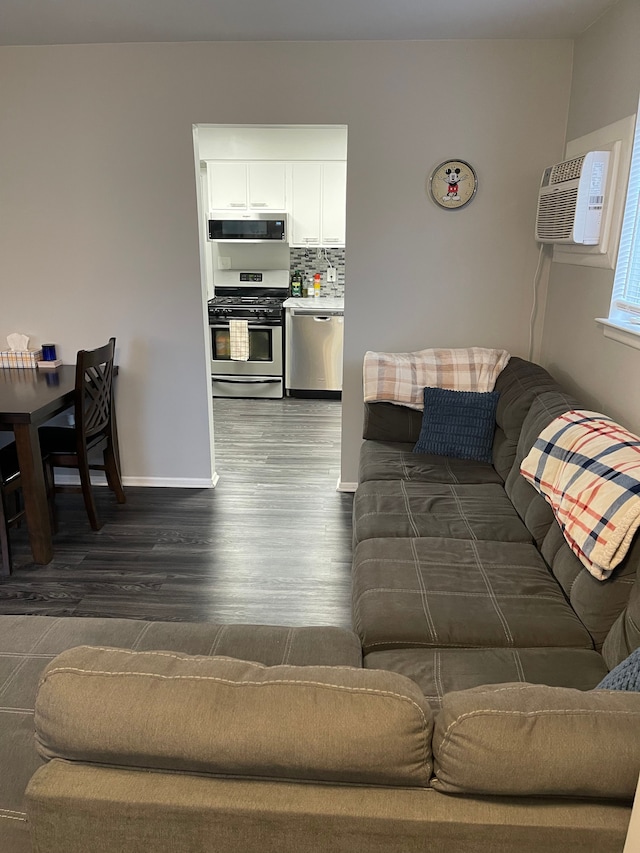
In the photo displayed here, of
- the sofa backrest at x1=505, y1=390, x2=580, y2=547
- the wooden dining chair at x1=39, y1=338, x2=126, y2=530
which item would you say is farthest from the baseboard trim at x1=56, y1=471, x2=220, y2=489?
the sofa backrest at x1=505, y1=390, x2=580, y2=547

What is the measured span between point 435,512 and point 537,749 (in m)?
1.64

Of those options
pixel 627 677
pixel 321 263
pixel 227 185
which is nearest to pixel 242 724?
pixel 627 677

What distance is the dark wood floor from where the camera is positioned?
8.61 feet

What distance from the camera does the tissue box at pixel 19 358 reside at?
354 cm

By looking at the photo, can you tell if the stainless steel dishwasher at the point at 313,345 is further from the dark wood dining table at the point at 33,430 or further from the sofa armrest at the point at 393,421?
the dark wood dining table at the point at 33,430

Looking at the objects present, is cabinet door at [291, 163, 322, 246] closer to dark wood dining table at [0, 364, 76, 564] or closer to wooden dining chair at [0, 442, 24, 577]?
dark wood dining table at [0, 364, 76, 564]

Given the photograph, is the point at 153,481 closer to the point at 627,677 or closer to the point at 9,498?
the point at 9,498

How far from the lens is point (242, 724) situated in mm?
878

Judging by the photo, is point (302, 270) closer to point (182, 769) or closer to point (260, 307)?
point (260, 307)

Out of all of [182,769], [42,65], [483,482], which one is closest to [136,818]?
[182,769]

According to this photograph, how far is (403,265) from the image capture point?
3.43 meters

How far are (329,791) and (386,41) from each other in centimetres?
337

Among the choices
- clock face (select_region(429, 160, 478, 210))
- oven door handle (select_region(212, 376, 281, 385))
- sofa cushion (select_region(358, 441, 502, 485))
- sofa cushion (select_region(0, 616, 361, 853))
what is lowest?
oven door handle (select_region(212, 376, 281, 385))

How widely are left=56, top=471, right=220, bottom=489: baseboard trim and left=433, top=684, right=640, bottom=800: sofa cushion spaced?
10.2 feet
